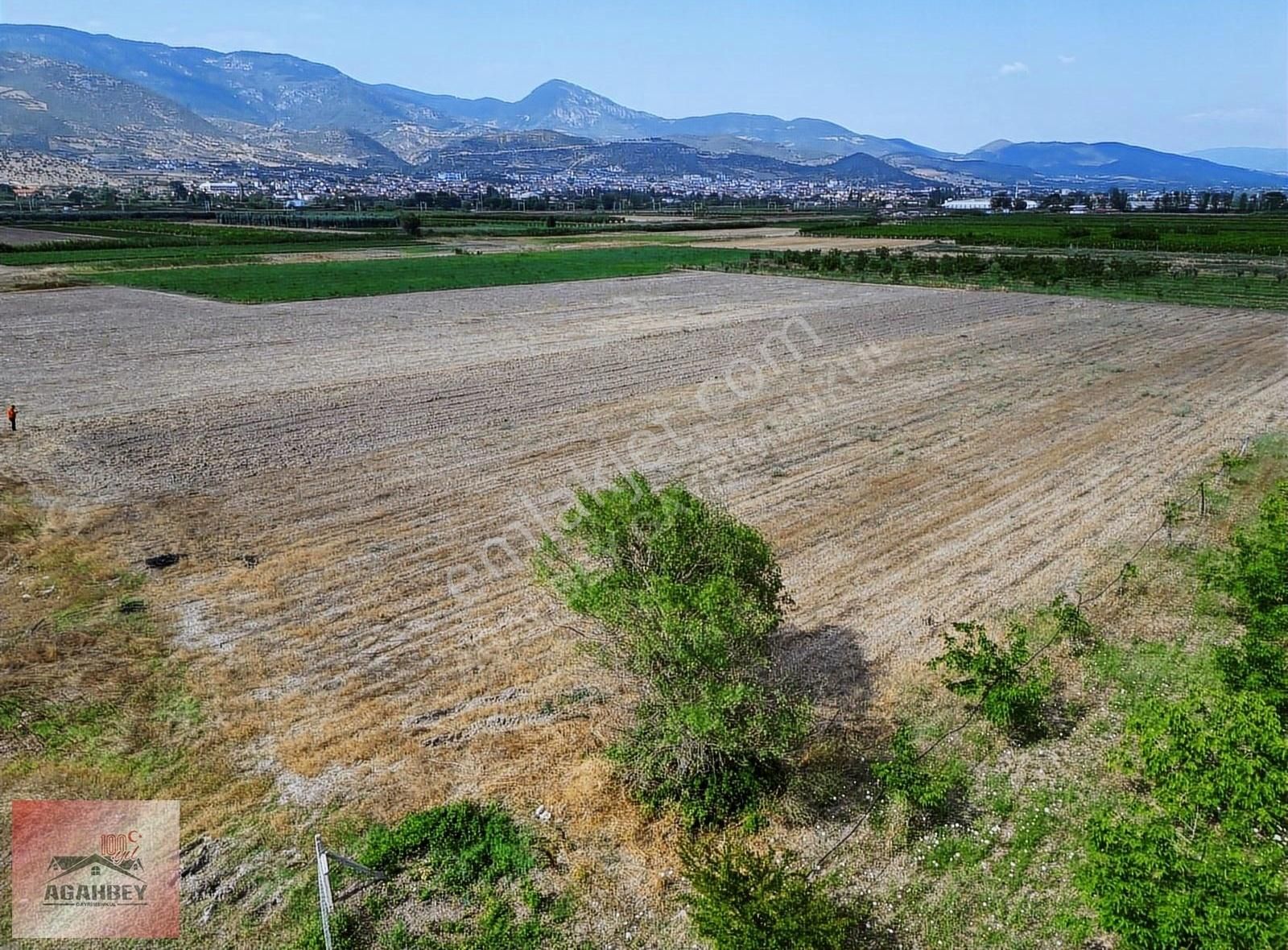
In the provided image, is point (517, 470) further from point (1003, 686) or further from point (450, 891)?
point (450, 891)

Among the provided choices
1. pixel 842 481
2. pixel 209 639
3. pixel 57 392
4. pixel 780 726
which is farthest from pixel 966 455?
pixel 57 392

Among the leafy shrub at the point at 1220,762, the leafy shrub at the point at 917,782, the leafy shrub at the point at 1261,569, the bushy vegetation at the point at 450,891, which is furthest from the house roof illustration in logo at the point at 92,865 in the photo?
the leafy shrub at the point at 1261,569

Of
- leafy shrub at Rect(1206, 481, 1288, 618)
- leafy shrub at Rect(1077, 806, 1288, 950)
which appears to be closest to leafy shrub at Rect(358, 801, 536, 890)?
leafy shrub at Rect(1077, 806, 1288, 950)

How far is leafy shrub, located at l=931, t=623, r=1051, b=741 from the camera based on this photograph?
1027 centimetres

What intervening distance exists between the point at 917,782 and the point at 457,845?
501cm

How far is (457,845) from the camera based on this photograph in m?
8.49

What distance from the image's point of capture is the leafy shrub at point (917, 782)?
8.70m

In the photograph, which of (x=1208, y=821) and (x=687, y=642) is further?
(x=1208, y=821)

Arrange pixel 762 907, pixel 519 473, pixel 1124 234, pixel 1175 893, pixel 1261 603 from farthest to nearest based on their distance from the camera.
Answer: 1. pixel 1124 234
2. pixel 519 473
3. pixel 1261 603
4. pixel 762 907
5. pixel 1175 893

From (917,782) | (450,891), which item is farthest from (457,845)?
(917,782)

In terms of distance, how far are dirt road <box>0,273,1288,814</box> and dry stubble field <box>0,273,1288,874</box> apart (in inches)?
3.4

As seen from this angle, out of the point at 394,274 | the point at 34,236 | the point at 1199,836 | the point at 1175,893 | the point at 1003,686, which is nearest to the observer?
the point at 1175,893

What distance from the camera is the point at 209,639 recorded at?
12.4m

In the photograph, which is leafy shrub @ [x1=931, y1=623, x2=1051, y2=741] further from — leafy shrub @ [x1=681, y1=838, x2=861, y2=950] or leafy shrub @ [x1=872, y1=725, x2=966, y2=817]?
leafy shrub @ [x1=681, y1=838, x2=861, y2=950]
